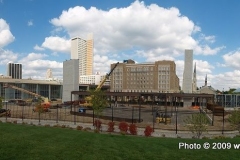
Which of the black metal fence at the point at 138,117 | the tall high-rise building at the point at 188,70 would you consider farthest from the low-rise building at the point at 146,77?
the black metal fence at the point at 138,117

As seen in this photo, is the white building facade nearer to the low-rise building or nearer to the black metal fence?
the black metal fence

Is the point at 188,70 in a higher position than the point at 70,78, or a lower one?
higher

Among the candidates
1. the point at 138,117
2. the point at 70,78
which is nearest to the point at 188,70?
the point at 138,117

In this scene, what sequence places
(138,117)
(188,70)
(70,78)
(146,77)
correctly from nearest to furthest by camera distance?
(138,117), (188,70), (70,78), (146,77)

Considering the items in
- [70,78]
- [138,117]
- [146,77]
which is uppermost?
[146,77]

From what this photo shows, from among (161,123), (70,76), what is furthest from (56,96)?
(161,123)

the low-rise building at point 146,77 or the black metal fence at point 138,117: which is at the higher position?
the low-rise building at point 146,77

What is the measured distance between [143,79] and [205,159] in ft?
469

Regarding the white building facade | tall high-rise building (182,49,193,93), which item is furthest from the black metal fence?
tall high-rise building (182,49,193,93)

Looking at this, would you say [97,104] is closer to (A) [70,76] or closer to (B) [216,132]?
(B) [216,132]

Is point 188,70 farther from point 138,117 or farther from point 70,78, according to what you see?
point 70,78

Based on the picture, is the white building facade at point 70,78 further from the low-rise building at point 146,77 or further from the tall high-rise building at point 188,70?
the low-rise building at point 146,77

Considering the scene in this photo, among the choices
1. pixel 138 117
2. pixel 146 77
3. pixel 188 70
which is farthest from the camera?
pixel 146 77

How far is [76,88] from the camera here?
96.2m
